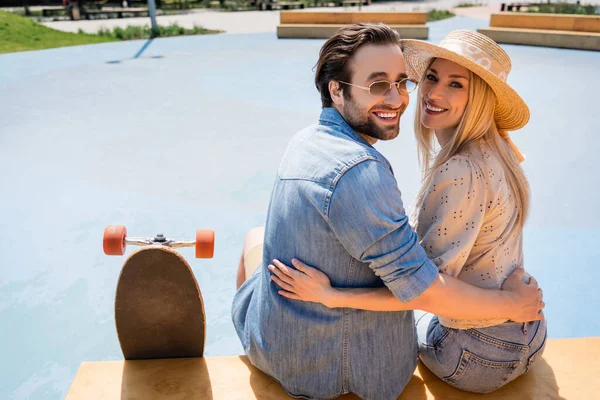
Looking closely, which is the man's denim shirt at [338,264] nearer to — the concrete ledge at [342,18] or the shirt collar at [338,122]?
the shirt collar at [338,122]

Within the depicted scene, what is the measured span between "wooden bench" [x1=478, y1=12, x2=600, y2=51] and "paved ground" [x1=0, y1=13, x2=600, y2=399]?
3.13 meters

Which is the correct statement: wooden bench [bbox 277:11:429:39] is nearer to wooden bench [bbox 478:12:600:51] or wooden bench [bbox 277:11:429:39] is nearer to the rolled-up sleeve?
wooden bench [bbox 478:12:600:51]

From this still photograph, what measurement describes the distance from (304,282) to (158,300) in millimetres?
731

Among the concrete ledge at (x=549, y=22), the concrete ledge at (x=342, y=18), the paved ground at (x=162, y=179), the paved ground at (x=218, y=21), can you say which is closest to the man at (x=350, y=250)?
the paved ground at (x=162, y=179)

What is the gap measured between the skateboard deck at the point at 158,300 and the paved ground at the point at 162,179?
110 cm

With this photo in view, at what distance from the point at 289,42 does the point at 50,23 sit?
10.4 meters

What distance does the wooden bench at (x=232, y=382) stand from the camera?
200 centimetres

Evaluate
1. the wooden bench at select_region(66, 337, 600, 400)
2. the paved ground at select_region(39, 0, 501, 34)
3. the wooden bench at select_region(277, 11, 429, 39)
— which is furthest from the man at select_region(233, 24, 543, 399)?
the paved ground at select_region(39, 0, 501, 34)

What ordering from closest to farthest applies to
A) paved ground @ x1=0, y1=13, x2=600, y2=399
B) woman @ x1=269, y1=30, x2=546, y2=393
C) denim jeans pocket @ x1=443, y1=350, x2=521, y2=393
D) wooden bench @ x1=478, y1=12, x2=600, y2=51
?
woman @ x1=269, y1=30, x2=546, y2=393 → denim jeans pocket @ x1=443, y1=350, x2=521, y2=393 → paved ground @ x1=0, y1=13, x2=600, y2=399 → wooden bench @ x1=478, y1=12, x2=600, y2=51

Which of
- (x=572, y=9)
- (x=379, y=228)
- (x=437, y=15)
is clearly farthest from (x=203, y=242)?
(x=437, y=15)

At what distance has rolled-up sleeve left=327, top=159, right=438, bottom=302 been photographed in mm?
1571

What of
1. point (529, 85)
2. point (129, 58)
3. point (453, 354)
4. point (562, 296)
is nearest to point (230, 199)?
point (562, 296)

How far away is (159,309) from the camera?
2.15m

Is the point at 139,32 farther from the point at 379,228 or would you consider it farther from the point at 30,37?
the point at 379,228
